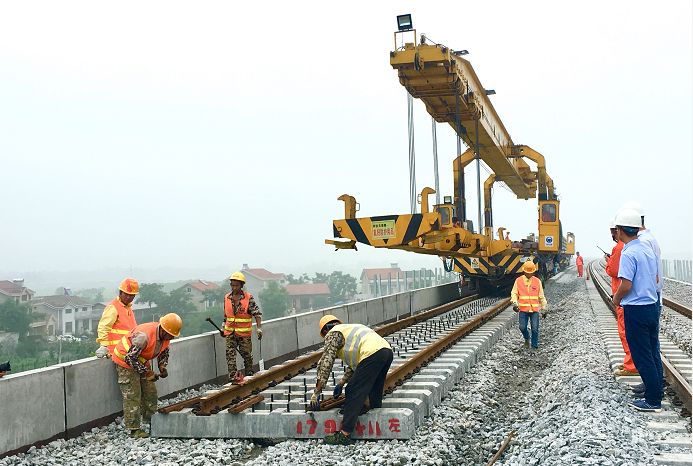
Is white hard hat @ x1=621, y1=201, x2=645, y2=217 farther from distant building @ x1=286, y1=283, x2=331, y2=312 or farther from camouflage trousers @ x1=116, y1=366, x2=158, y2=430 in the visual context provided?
distant building @ x1=286, y1=283, x2=331, y2=312

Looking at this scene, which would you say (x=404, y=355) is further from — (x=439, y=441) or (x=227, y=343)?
(x=439, y=441)

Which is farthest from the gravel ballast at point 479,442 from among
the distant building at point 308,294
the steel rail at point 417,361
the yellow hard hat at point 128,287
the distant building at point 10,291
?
the distant building at point 308,294

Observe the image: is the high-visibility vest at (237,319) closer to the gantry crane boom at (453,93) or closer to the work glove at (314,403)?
the work glove at (314,403)

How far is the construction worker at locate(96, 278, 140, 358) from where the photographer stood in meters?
6.20

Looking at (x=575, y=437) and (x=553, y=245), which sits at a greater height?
(x=553, y=245)

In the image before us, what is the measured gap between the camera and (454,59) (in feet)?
38.2

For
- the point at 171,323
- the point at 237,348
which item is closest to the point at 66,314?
the point at 237,348

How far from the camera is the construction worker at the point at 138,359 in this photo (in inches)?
225

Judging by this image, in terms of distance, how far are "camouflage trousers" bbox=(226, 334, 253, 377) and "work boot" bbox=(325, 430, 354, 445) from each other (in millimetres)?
2594

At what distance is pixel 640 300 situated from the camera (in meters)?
5.31

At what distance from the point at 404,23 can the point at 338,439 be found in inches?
318

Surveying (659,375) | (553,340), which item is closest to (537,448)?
(659,375)

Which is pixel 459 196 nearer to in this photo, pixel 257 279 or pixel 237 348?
pixel 237 348

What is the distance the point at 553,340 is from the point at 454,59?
5510mm
